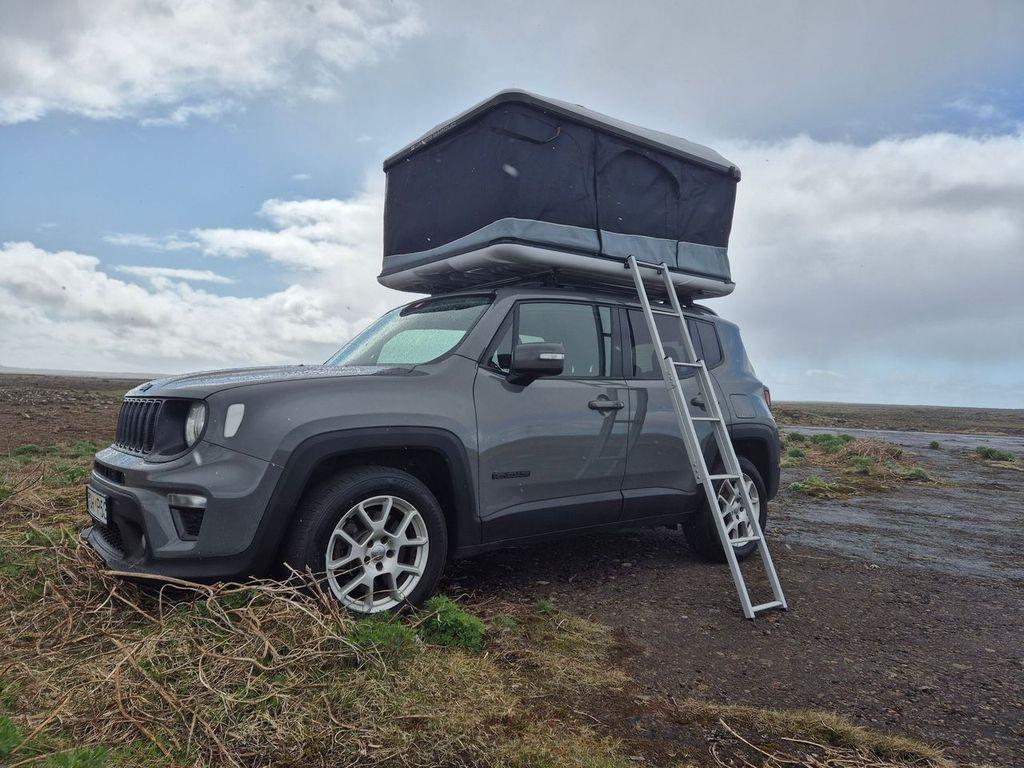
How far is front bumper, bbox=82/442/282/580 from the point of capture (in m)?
3.05

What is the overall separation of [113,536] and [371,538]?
1288 millimetres

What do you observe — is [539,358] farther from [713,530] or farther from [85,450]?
[85,450]

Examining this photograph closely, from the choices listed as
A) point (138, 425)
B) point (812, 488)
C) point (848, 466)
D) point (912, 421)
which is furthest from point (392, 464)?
point (912, 421)

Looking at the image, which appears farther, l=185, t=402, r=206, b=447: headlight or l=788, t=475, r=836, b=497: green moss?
l=788, t=475, r=836, b=497: green moss

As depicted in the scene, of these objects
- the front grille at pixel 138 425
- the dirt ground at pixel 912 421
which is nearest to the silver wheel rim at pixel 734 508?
the front grille at pixel 138 425

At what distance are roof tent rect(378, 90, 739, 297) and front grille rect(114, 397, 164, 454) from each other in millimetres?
2031

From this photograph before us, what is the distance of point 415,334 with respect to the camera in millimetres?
4461

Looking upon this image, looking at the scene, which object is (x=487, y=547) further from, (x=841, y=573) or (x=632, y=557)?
(x=841, y=573)

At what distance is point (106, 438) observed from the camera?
13070 mm

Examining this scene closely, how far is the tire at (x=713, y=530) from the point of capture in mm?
5105

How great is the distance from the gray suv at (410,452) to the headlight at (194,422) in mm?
14

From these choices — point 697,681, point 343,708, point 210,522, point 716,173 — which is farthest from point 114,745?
point 716,173

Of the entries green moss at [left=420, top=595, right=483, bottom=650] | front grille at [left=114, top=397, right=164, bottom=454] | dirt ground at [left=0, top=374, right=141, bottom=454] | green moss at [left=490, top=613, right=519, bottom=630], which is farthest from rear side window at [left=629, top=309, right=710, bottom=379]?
dirt ground at [left=0, top=374, right=141, bottom=454]

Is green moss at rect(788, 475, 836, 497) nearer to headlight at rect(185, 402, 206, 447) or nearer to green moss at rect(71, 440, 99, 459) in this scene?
headlight at rect(185, 402, 206, 447)
